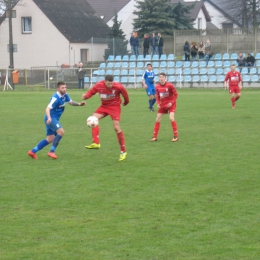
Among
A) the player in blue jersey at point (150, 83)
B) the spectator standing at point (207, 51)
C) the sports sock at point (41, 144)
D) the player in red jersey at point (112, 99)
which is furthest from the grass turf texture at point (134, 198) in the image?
the spectator standing at point (207, 51)

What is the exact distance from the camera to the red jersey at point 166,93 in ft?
44.5

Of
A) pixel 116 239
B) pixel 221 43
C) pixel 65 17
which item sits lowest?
pixel 116 239

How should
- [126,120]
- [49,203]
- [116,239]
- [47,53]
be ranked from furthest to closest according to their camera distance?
[47,53] → [126,120] → [49,203] → [116,239]

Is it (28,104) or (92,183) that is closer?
(92,183)

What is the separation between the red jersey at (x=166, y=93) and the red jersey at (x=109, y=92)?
2.40m

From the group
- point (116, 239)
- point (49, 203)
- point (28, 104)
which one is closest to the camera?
point (116, 239)

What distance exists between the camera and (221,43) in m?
42.0

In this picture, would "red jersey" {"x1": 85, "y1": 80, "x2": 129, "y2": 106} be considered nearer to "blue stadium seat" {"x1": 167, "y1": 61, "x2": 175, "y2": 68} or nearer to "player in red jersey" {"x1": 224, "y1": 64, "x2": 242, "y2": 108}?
"player in red jersey" {"x1": 224, "y1": 64, "x2": 242, "y2": 108}

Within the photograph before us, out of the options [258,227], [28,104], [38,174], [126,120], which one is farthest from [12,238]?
[28,104]

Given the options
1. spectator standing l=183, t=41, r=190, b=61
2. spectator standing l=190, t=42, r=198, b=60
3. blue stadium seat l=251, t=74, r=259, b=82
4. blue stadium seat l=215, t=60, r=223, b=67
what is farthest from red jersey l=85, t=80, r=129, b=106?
blue stadium seat l=215, t=60, r=223, b=67

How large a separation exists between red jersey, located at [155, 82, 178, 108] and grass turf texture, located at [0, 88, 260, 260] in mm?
948

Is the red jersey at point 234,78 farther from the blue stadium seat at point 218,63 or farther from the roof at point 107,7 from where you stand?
the roof at point 107,7

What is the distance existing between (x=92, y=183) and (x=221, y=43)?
34.4 metres

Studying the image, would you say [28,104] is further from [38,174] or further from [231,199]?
[231,199]
